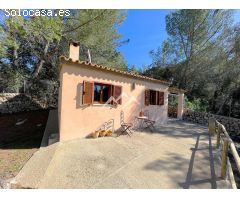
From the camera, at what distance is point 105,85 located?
31.0 ft

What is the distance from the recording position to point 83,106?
27.7 ft

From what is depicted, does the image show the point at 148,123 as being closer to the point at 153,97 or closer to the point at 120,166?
the point at 153,97

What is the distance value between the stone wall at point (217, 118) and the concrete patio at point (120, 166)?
7.65m

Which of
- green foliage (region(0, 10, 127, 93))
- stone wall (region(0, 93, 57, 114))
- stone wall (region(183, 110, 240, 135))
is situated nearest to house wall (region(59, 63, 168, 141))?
green foliage (region(0, 10, 127, 93))

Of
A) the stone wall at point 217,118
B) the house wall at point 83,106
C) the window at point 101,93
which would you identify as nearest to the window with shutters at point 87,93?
the house wall at point 83,106

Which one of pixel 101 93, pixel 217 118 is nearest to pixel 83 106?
pixel 101 93

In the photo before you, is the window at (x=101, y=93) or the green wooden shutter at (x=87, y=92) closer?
the green wooden shutter at (x=87, y=92)

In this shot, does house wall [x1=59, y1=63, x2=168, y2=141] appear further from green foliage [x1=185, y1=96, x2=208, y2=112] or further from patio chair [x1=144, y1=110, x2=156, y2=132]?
green foliage [x1=185, y1=96, x2=208, y2=112]

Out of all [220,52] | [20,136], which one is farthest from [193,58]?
[20,136]

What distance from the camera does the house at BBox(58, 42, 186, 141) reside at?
→ 26.1ft

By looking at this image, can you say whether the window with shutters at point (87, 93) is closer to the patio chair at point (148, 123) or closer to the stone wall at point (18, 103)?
the patio chair at point (148, 123)

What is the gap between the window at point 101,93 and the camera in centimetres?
916
